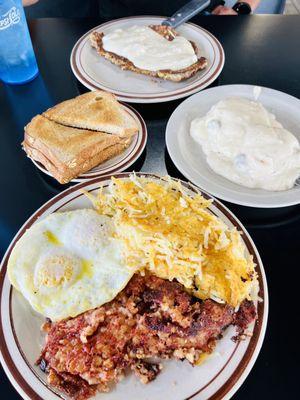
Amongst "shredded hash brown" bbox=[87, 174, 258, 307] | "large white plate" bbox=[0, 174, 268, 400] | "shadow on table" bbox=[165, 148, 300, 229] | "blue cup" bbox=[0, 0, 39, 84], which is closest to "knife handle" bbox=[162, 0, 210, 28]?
"blue cup" bbox=[0, 0, 39, 84]

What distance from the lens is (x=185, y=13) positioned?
271 cm

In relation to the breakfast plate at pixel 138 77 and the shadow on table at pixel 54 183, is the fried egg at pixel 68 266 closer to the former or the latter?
the shadow on table at pixel 54 183

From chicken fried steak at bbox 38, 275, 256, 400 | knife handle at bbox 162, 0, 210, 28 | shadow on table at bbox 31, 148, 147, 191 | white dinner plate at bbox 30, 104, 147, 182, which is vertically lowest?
chicken fried steak at bbox 38, 275, 256, 400

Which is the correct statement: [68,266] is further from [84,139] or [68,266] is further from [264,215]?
[264,215]

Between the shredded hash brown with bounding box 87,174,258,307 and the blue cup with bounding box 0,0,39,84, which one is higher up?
the blue cup with bounding box 0,0,39,84

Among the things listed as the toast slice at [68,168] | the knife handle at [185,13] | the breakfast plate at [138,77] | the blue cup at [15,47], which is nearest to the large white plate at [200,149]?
the breakfast plate at [138,77]

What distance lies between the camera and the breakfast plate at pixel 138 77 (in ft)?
7.23

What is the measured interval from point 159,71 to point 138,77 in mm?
148

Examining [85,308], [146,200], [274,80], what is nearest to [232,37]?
[274,80]

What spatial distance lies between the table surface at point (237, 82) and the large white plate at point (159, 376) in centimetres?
16

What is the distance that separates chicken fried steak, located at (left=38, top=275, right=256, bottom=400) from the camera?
45.0 inches

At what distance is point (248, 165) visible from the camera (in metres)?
1.74

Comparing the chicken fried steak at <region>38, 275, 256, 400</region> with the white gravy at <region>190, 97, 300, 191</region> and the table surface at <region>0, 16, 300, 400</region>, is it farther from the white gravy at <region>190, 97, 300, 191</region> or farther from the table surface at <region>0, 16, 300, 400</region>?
the white gravy at <region>190, 97, 300, 191</region>

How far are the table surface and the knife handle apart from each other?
0.53 feet
